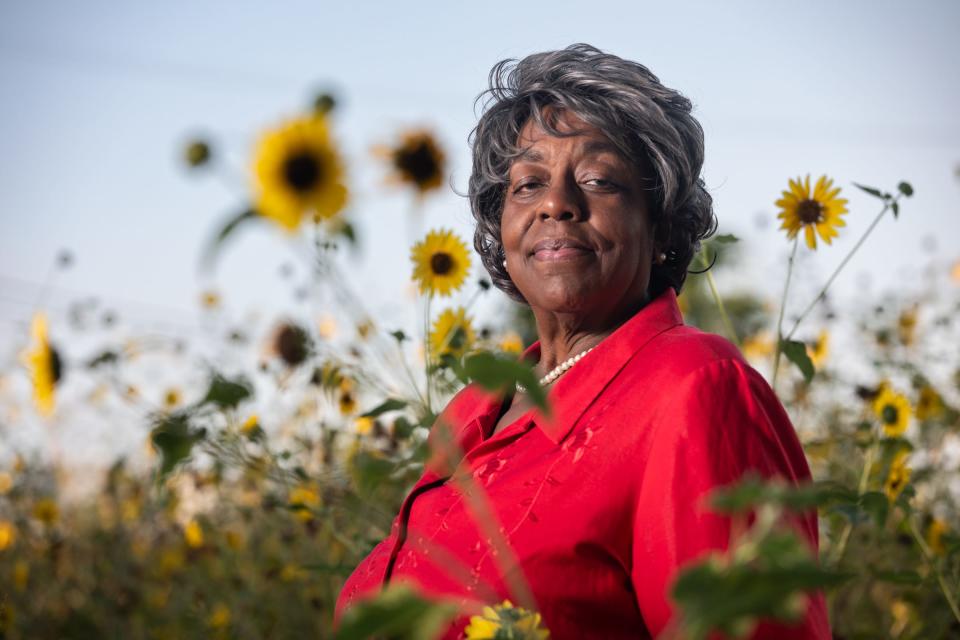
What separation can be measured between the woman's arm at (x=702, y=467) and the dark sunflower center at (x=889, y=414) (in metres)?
1.23

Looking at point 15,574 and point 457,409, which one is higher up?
point 457,409

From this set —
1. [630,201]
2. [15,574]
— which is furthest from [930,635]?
[15,574]

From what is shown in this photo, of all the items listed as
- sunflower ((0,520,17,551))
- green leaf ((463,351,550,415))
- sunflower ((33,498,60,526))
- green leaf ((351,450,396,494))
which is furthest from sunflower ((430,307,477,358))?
sunflower ((0,520,17,551))

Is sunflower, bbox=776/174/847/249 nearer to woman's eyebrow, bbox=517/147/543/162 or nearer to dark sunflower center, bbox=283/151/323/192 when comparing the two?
woman's eyebrow, bbox=517/147/543/162

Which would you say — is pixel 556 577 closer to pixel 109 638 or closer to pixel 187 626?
pixel 187 626

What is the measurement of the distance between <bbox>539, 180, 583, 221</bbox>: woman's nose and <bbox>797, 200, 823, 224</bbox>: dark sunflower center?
0.64 m

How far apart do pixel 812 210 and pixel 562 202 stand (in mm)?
694

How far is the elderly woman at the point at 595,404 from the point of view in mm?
1312

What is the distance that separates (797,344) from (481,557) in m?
0.90

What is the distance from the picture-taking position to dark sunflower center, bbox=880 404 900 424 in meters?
2.51

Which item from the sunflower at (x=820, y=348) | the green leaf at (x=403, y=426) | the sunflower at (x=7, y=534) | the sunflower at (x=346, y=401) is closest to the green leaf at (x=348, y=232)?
the green leaf at (x=403, y=426)

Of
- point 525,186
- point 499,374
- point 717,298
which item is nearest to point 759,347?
point 717,298

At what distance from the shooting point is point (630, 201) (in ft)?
6.08

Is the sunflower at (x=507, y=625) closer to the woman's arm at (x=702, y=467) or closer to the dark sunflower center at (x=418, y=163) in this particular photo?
the woman's arm at (x=702, y=467)
